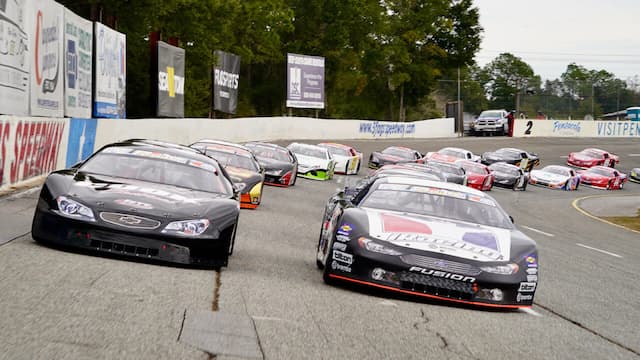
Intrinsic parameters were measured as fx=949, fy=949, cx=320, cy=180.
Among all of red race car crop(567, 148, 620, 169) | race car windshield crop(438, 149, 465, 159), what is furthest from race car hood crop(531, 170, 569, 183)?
red race car crop(567, 148, 620, 169)

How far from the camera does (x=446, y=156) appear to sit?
42219 mm

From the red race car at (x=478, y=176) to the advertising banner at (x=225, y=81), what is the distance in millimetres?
15622

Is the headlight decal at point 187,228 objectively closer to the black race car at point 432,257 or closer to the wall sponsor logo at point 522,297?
the black race car at point 432,257

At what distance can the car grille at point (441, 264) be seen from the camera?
28.9ft

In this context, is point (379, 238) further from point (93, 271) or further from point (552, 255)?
point (552, 255)

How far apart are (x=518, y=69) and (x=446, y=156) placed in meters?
128

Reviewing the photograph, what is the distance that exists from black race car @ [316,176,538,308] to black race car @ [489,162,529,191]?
33379 millimetres

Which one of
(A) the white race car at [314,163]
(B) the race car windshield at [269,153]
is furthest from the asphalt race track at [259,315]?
(A) the white race car at [314,163]

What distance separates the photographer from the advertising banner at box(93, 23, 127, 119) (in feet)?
91.5

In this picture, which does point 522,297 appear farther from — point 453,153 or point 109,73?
point 453,153

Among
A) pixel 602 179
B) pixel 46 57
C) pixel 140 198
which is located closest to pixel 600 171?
pixel 602 179

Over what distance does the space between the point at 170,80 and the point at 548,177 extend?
20.1 m

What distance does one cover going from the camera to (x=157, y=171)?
1070cm

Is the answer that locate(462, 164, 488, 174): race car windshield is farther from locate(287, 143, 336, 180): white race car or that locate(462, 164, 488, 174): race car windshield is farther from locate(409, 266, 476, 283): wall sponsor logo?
locate(409, 266, 476, 283): wall sponsor logo
